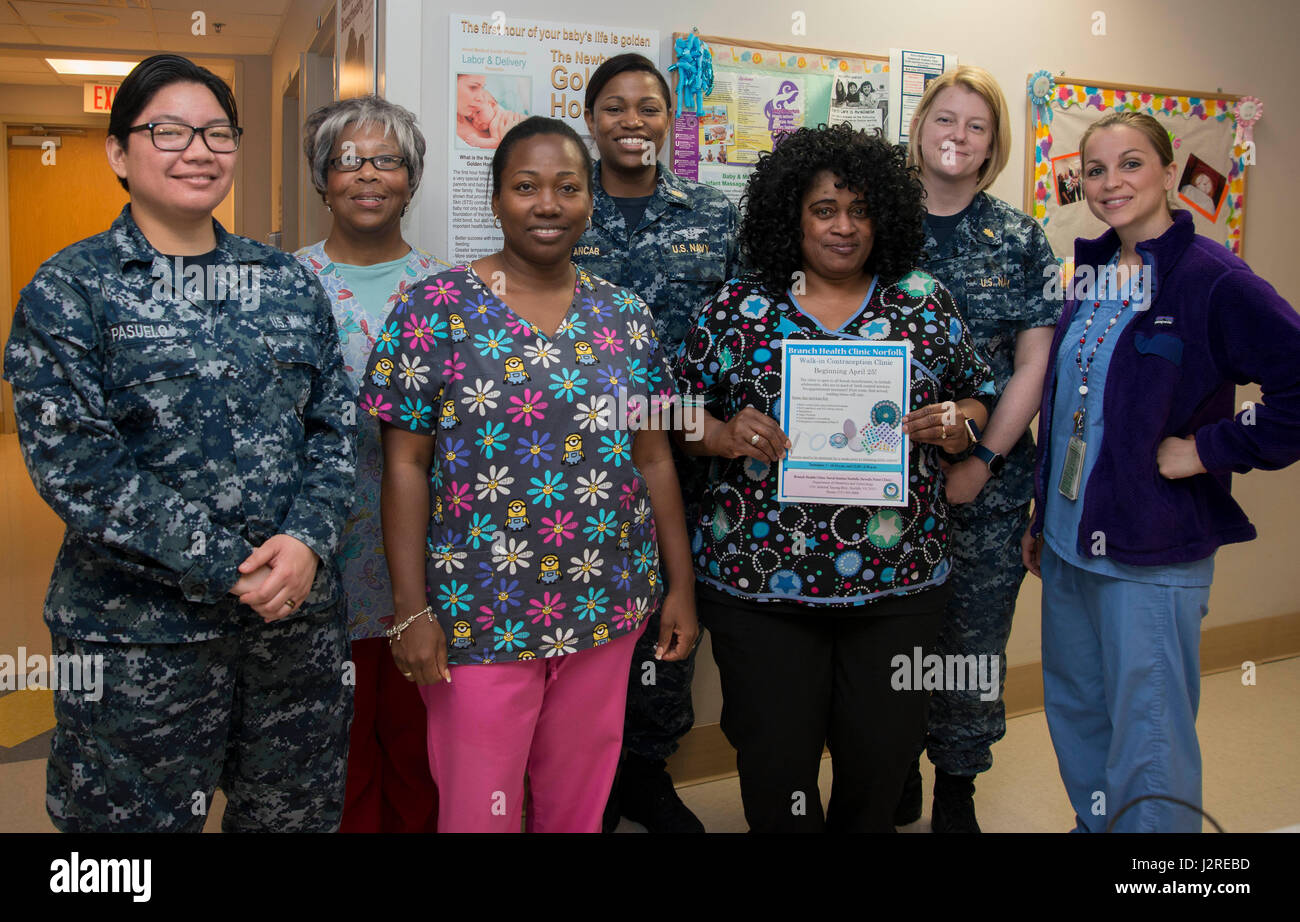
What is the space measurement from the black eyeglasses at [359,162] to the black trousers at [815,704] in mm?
1138

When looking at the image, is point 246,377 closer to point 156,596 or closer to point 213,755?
point 156,596

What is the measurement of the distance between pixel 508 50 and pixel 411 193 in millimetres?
653

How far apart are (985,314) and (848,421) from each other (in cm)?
72

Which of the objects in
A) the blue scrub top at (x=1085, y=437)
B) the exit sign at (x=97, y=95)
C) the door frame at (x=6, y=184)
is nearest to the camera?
the blue scrub top at (x=1085, y=437)

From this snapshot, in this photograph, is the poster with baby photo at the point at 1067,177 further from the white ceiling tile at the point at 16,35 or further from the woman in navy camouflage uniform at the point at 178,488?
the white ceiling tile at the point at 16,35

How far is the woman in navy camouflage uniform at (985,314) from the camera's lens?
2281 mm

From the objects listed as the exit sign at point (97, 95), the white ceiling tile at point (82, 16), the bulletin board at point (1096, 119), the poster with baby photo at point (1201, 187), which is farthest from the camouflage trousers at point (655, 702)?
the exit sign at point (97, 95)

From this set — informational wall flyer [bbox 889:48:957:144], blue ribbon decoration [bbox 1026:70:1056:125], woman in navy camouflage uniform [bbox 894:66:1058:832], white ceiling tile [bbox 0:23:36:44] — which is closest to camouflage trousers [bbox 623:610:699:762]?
woman in navy camouflage uniform [bbox 894:66:1058:832]

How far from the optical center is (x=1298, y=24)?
3.65m

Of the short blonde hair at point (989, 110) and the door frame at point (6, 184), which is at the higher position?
the door frame at point (6, 184)

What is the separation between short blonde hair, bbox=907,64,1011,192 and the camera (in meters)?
2.27

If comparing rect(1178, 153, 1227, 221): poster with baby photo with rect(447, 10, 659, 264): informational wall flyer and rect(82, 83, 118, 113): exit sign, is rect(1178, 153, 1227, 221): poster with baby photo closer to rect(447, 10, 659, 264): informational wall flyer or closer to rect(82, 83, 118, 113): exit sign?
rect(447, 10, 659, 264): informational wall flyer

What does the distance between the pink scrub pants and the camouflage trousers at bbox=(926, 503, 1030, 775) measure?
101cm
